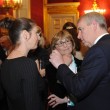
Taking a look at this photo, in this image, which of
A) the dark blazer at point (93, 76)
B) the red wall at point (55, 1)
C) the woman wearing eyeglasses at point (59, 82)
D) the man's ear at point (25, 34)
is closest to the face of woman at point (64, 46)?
the woman wearing eyeglasses at point (59, 82)

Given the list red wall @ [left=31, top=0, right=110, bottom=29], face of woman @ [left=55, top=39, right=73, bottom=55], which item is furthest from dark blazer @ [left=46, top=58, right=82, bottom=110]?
red wall @ [left=31, top=0, right=110, bottom=29]

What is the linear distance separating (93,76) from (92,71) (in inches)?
1.2

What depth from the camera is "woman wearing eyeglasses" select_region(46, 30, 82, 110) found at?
259 centimetres

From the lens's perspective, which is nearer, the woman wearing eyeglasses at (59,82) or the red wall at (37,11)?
the woman wearing eyeglasses at (59,82)

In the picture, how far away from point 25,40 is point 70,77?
482 mm

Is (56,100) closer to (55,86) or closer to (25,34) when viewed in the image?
(55,86)

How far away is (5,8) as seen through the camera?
22.7 ft

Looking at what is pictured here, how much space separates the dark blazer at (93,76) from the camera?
169cm

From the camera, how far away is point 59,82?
2656 mm

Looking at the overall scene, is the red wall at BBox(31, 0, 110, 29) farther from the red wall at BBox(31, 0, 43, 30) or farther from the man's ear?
the man's ear

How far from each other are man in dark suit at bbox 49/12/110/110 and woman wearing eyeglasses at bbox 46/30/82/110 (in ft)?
2.02

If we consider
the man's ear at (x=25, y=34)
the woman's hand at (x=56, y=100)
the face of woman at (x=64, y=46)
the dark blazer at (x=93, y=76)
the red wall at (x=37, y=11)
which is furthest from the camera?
the red wall at (x=37, y=11)

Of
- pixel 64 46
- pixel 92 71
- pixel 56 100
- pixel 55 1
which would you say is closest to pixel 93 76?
pixel 92 71

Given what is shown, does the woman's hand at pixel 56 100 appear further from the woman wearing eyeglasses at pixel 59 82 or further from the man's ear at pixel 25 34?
the man's ear at pixel 25 34
